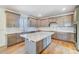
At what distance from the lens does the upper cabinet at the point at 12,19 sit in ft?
4.40

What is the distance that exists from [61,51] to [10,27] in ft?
3.11

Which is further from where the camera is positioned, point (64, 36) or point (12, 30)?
point (64, 36)

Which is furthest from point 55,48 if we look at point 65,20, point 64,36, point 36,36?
point 65,20

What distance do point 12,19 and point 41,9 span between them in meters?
0.51

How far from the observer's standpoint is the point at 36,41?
4.57 feet

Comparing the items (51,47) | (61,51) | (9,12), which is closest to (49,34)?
(51,47)

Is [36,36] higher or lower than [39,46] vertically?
higher

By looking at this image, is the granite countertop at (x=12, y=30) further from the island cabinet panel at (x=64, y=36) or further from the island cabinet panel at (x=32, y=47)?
the island cabinet panel at (x=64, y=36)

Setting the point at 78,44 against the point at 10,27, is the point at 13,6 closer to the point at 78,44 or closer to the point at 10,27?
the point at 10,27

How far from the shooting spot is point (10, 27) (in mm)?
1365

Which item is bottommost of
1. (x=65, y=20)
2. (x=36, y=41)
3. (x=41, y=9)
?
(x=36, y=41)

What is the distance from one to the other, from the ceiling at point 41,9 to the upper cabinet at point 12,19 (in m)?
0.09

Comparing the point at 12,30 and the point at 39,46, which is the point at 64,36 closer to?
the point at 39,46

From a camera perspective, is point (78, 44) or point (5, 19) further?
point (78, 44)
